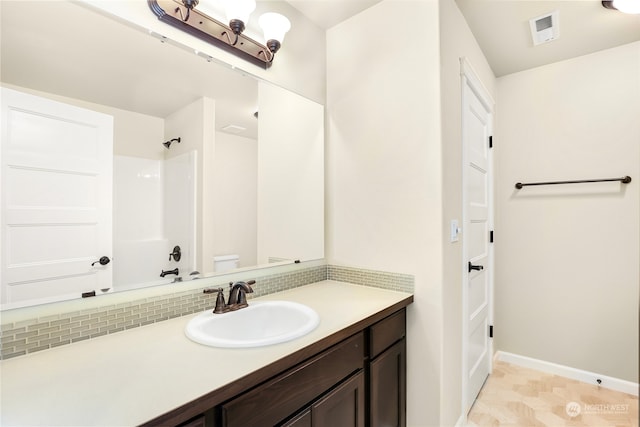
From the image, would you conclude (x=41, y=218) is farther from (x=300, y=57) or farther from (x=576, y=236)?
(x=576, y=236)

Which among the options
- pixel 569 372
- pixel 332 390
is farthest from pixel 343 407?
pixel 569 372

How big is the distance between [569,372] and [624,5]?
95.6 inches

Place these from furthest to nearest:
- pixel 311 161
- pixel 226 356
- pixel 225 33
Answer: pixel 311 161
pixel 225 33
pixel 226 356

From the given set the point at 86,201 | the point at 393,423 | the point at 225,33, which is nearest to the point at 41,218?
the point at 86,201

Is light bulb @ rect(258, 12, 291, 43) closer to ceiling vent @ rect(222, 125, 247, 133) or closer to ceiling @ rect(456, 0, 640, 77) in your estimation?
ceiling vent @ rect(222, 125, 247, 133)

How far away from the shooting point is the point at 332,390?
111cm

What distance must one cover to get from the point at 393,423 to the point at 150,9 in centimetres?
209

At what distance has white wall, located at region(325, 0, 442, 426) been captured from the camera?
1.50m

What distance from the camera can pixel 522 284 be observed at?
2.51m

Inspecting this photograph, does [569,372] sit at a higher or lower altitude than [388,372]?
lower

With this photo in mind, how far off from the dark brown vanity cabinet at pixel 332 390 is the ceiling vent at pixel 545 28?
75.2 inches

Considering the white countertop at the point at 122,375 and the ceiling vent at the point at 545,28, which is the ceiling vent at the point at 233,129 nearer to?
the white countertop at the point at 122,375

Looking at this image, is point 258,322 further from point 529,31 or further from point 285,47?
point 529,31

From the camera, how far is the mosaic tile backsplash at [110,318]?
→ 0.89 metres
